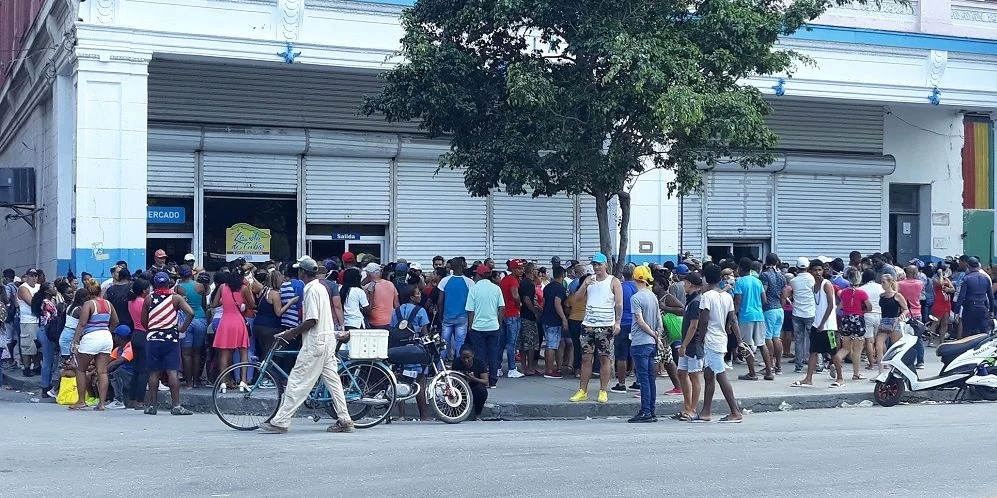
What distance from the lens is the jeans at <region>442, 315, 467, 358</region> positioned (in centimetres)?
1614

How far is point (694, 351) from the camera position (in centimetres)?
1320

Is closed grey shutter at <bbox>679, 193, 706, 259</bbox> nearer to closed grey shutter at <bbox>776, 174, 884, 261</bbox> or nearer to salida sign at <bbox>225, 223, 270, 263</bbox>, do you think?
closed grey shutter at <bbox>776, 174, 884, 261</bbox>

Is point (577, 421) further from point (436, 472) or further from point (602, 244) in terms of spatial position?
point (436, 472)

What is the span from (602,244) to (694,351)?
3711mm

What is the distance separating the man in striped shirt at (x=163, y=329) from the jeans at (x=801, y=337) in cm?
923

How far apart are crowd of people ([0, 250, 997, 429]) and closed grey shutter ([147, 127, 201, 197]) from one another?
10.6 feet

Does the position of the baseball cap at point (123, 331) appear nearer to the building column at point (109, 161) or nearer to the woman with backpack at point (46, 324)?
the woman with backpack at point (46, 324)

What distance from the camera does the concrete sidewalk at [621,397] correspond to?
14.5 metres

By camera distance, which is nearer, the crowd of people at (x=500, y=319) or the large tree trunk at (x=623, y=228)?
the crowd of people at (x=500, y=319)

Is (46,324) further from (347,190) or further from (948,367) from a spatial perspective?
(948,367)

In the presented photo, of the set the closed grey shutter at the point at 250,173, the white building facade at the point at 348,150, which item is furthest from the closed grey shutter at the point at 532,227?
Answer: the closed grey shutter at the point at 250,173

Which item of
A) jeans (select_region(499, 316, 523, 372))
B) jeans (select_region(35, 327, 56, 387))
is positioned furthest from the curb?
jeans (select_region(499, 316, 523, 372))

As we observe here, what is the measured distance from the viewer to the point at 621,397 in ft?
49.4

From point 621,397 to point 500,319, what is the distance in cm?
219
